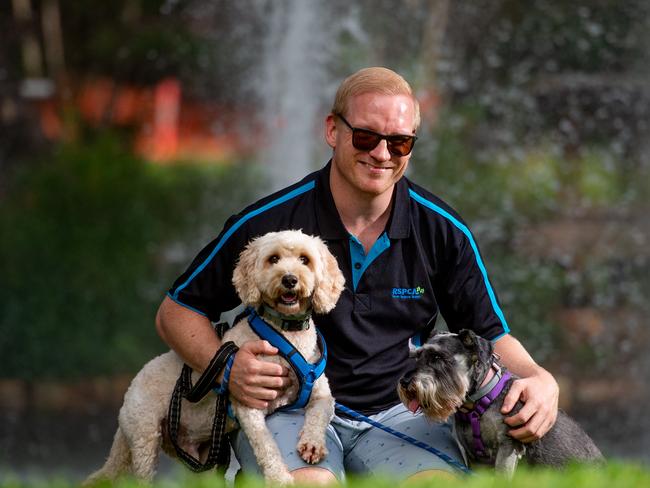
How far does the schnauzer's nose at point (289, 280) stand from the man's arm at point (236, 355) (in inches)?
10.1

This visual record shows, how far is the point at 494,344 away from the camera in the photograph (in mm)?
4246


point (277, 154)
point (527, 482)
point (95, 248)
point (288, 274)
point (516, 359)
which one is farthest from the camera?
point (95, 248)

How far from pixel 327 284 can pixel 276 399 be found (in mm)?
491

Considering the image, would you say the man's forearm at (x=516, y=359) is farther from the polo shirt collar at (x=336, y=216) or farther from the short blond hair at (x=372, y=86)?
the short blond hair at (x=372, y=86)

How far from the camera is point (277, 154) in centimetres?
1253

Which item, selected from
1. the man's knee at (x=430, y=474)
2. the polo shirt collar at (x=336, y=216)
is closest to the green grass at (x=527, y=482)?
the man's knee at (x=430, y=474)

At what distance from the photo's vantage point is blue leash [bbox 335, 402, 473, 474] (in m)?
4.02

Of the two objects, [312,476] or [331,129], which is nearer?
[312,476]

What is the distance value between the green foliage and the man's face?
8.09 metres

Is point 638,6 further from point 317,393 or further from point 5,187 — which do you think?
point 317,393

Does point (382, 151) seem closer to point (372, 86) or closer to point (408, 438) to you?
point (372, 86)

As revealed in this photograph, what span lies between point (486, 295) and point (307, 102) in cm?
811

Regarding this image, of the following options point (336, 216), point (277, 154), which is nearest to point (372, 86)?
point (336, 216)

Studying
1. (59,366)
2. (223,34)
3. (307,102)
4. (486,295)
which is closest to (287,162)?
(307,102)
